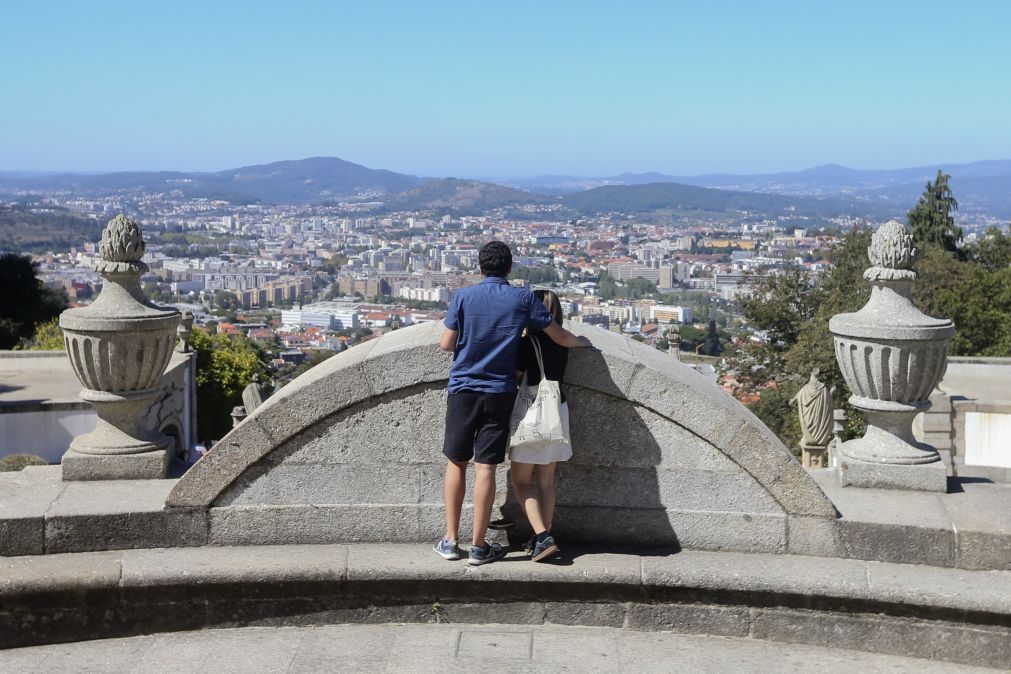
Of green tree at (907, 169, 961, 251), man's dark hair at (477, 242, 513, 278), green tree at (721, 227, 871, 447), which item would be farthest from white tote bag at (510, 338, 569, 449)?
green tree at (907, 169, 961, 251)

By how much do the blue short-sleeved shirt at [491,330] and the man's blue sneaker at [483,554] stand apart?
0.71 m

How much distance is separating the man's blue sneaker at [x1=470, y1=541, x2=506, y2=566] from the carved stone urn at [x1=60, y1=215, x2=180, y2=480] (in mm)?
1759

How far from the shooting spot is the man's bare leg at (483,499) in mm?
4762

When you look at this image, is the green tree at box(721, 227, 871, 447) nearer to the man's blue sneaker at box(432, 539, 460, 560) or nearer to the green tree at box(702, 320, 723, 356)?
the green tree at box(702, 320, 723, 356)

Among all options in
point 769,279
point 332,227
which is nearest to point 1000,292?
point 769,279

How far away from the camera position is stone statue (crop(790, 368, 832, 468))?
13.8m

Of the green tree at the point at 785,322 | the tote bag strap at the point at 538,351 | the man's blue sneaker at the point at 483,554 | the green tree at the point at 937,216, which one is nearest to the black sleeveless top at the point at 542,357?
the tote bag strap at the point at 538,351

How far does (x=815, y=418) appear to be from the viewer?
14.0m

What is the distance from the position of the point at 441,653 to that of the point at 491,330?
1.39 metres

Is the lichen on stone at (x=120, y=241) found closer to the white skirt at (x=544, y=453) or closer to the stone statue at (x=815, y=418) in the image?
the white skirt at (x=544, y=453)

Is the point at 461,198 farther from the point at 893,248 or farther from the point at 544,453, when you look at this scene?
the point at 544,453

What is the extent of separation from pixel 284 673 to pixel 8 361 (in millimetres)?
20929

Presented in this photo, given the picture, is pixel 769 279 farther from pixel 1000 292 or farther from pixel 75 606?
pixel 75 606

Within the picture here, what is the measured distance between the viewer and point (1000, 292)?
33.2 metres
